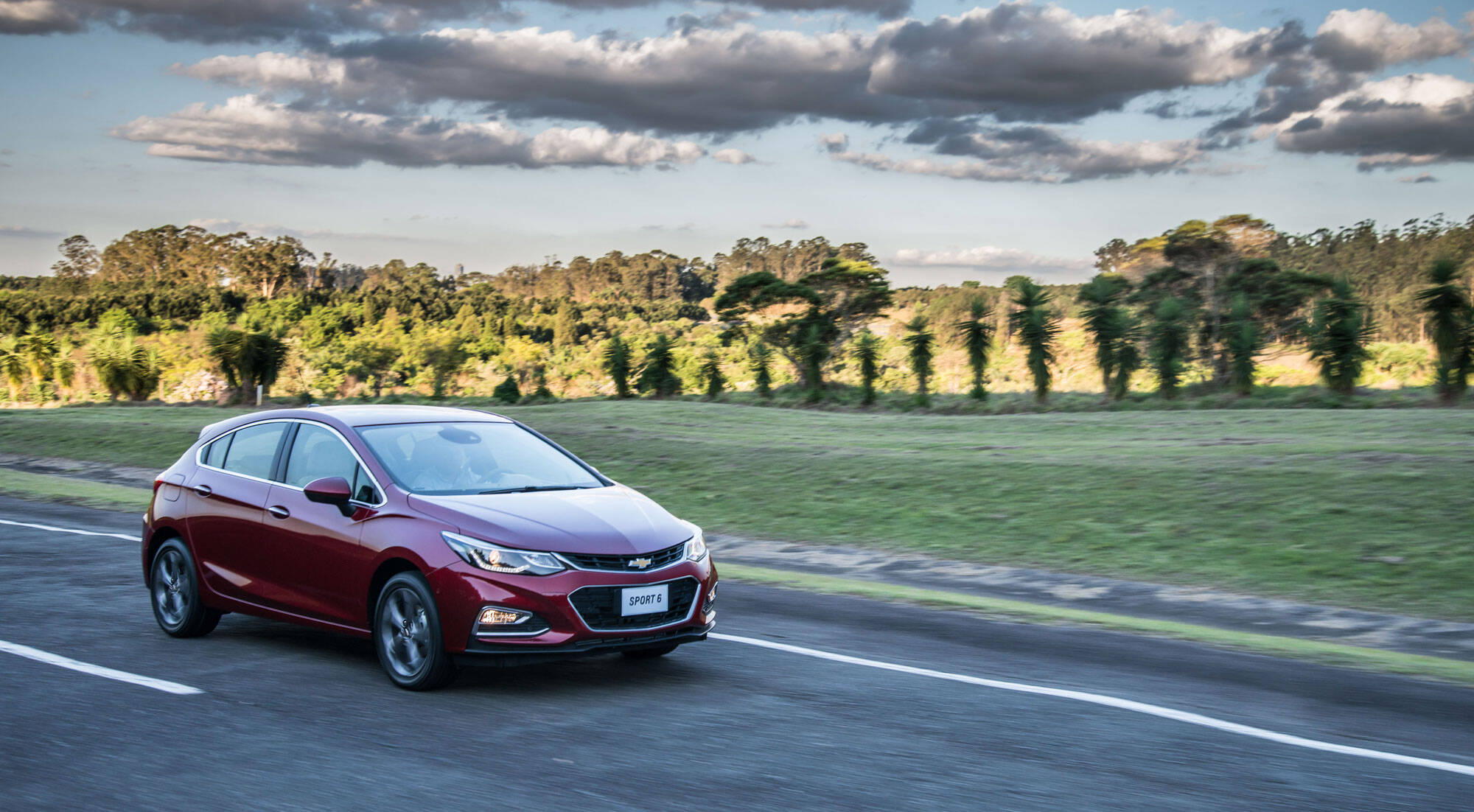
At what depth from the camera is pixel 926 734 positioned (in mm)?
5977

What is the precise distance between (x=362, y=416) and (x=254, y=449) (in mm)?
869

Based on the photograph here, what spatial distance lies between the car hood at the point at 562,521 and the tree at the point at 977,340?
1185 inches

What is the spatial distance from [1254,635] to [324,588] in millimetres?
7048

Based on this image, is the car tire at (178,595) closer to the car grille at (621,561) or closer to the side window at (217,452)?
the side window at (217,452)

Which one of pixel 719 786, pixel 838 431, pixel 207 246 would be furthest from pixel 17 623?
pixel 207 246

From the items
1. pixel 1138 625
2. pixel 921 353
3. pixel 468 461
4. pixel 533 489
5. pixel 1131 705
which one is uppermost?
pixel 921 353

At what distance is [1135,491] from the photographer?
15.6 m

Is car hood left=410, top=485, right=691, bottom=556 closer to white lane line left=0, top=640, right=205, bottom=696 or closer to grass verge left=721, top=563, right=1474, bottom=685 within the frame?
white lane line left=0, top=640, right=205, bottom=696

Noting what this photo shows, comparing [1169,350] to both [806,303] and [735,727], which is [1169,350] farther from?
[735,727]

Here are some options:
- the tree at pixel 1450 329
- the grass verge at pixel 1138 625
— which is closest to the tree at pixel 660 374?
the tree at pixel 1450 329

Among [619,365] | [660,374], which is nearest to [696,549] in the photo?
[660,374]

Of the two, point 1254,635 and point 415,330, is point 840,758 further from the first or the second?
point 415,330

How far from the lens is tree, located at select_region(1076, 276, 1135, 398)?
111ft

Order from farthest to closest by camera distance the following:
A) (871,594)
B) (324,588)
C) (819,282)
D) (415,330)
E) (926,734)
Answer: (415,330)
(819,282)
(871,594)
(324,588)
(926,734)
